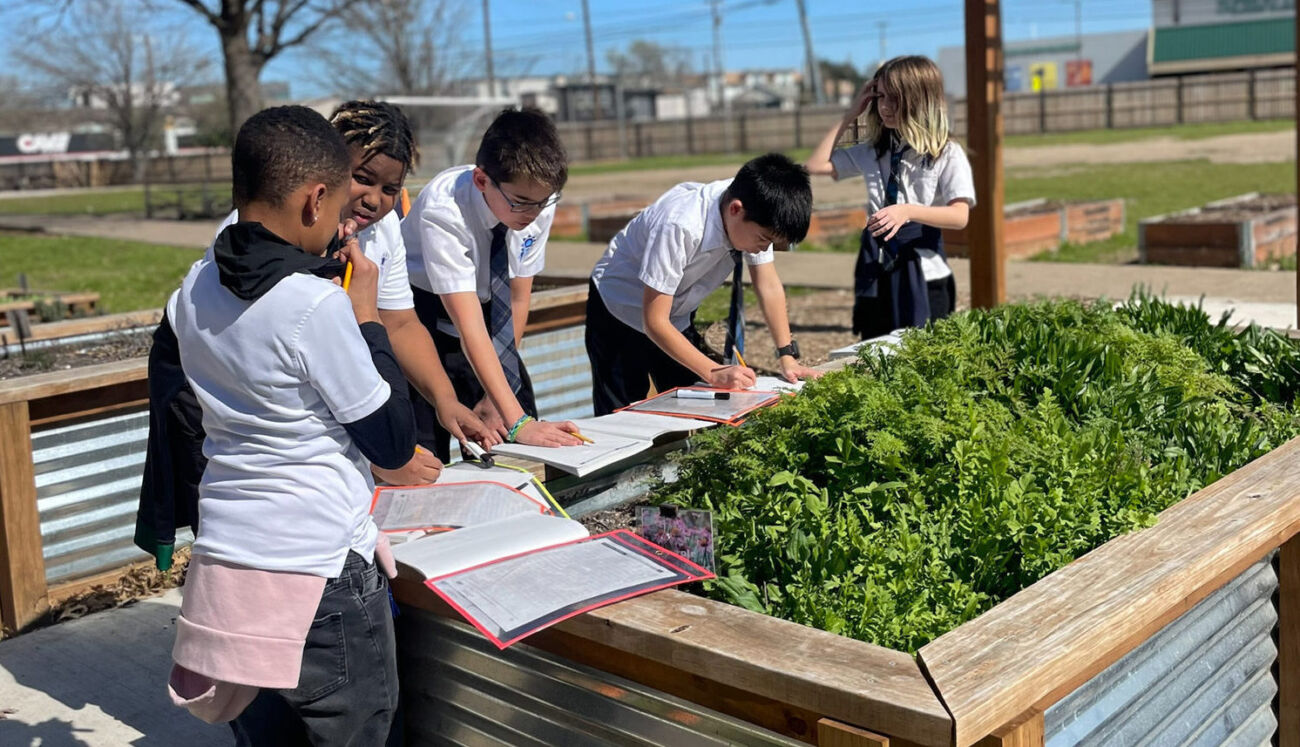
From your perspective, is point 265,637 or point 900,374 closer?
point 265,637

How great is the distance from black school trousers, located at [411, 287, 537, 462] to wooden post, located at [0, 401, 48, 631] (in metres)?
1.32

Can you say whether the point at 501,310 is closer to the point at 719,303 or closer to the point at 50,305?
the point at 719,303

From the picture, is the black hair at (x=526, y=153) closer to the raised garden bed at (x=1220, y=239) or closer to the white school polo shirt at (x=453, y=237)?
the white school polo shirt at (x=453, y=237)

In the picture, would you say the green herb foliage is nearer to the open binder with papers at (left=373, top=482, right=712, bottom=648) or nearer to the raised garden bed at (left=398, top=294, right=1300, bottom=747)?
the raised garden bed at (left=398, top=294, right=1300, bottom=747)

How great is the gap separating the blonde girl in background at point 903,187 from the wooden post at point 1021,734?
2.89m

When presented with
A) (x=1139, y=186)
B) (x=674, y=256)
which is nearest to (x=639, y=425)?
(x=674, y=256)

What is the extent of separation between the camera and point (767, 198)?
3746mm

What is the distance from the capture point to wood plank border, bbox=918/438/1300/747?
1.98 meters

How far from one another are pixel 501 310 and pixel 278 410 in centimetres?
196

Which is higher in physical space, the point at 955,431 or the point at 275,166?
the point at 275,166

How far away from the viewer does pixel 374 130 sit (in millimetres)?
3139

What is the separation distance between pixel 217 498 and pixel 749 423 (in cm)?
148

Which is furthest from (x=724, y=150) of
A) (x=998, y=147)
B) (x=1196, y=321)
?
(x=1196, y=321)

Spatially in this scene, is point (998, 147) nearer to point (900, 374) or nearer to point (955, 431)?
point (900, 374)
